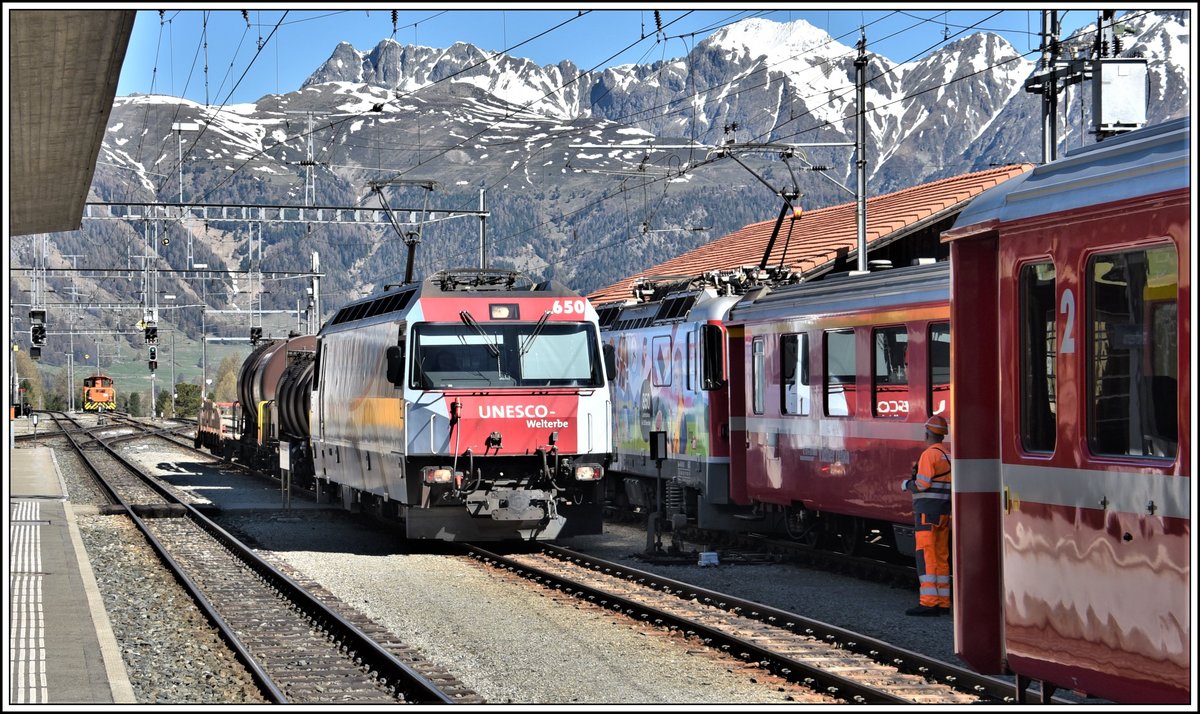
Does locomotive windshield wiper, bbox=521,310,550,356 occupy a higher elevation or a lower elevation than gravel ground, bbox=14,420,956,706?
higher

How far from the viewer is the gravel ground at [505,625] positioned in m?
10.9

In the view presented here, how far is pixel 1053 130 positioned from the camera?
741 inches

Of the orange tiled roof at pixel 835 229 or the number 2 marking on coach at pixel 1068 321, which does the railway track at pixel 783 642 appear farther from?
the orange tiled roof at pixel 835 229

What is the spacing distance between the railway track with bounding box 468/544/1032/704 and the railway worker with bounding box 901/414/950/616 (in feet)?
3.93

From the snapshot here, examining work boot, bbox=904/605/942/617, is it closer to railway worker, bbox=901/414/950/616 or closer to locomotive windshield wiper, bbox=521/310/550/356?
railway worker, bbox=901/414/950/616

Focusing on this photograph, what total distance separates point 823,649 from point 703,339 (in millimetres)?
8721

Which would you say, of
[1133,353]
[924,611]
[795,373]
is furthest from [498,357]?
[1133,353]

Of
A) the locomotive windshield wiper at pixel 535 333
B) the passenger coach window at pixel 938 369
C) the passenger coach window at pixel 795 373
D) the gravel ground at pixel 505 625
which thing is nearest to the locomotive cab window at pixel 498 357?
the locomotive windshield wiper at pixel 535 333

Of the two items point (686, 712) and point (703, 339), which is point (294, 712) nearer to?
point (686, 712)

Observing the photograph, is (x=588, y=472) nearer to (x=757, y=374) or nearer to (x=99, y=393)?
(x=757, y=374)

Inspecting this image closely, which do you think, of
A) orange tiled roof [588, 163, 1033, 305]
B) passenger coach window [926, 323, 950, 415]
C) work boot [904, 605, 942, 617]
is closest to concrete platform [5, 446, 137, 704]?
work boot [904, 605, 942, 617]

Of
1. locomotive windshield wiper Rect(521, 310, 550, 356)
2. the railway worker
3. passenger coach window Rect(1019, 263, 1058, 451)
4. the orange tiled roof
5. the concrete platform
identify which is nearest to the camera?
passenger coach window Rect(1019, 263, 1058, 451)

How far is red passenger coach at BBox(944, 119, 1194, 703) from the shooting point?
6.55 m

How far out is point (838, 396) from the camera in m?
16.9
